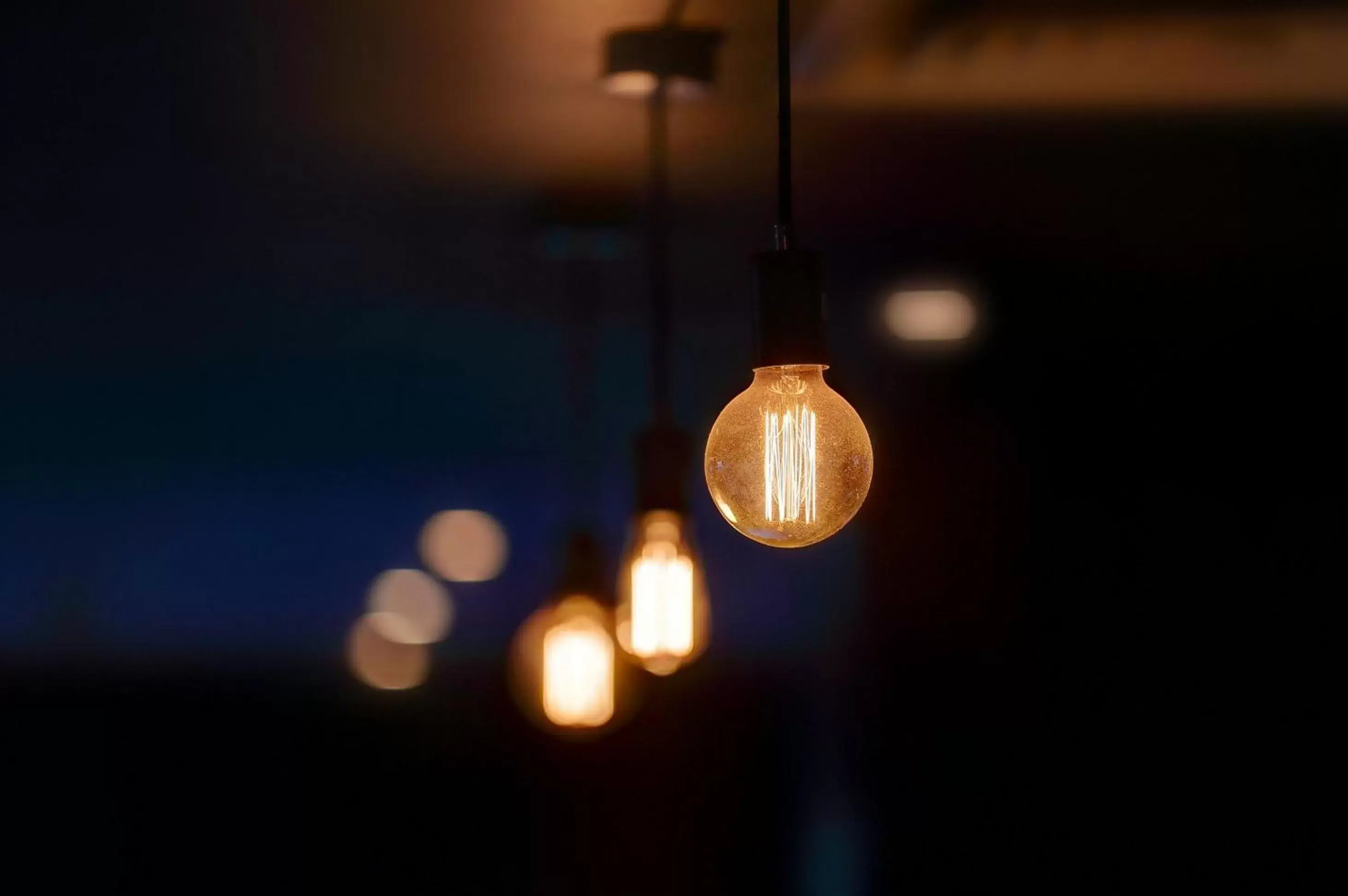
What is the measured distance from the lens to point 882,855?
4.00m

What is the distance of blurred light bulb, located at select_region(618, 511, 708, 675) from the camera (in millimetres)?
2045

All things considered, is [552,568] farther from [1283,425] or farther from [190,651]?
[1283,425]

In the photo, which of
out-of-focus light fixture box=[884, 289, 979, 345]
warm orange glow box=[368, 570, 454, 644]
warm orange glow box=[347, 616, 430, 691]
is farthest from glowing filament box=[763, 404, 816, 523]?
warm orange glow box=[347, 616, 430, 691]

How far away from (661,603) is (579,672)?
1.98ft

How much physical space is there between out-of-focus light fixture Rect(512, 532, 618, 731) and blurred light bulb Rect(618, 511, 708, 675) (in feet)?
1.70

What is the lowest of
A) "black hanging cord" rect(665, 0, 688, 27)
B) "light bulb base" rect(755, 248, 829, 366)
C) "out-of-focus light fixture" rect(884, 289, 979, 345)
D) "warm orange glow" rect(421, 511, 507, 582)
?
"light bulb base" rect(755, 248, 829, 366)

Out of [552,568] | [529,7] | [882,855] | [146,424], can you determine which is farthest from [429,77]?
[552,568]

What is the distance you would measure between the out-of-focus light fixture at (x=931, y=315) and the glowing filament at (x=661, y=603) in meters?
1.76

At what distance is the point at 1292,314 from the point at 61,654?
640 centimetres

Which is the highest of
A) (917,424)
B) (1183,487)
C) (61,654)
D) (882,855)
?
(917,424)

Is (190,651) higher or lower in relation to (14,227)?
lower

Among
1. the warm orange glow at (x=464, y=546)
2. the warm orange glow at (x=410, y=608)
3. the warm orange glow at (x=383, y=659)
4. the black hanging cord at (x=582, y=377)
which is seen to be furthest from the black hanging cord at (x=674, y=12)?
the warm orange glow at (x=383, y=659)

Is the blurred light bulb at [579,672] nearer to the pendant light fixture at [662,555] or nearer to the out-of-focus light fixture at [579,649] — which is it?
the out-of-focus light fixture at [579,649]

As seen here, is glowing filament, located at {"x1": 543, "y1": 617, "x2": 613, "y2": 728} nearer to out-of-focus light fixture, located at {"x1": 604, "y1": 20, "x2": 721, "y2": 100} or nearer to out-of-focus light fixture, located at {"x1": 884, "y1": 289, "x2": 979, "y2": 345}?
out-of-focus light fixture, located at {"x1": 604, "y1": 20, "x2": 721, "y2": 100}
